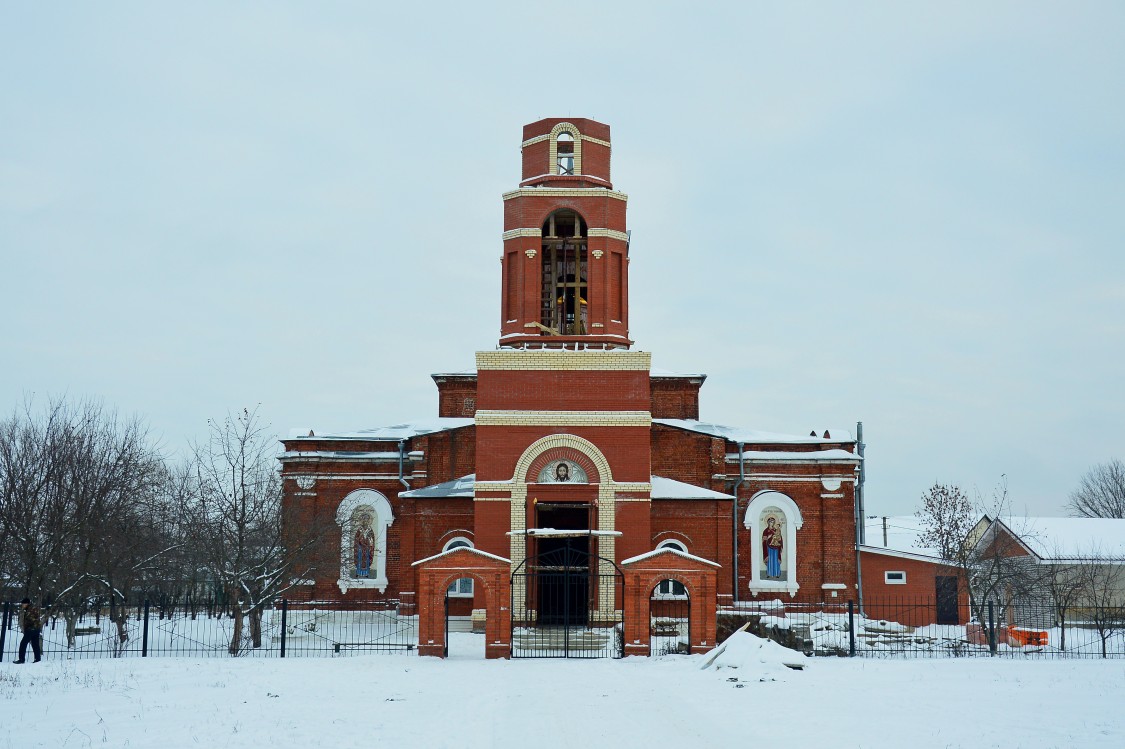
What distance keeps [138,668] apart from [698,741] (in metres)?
11.7

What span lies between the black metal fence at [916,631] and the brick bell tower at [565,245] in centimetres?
885

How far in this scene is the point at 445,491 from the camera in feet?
102

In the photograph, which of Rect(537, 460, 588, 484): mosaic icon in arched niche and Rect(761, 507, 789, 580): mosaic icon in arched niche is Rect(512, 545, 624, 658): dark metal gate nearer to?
Rect(537, 460, 588, 484): mosaic icon in arched niche

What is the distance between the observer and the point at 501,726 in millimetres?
13414

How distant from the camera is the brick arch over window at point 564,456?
91.0 ft

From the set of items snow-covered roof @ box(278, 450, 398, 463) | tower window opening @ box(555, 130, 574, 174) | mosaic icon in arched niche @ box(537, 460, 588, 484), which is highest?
tower window opening @ box(555, 130, 574, 174)

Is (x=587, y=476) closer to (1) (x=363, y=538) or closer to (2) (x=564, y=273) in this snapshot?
(2) (x=564, y=273)

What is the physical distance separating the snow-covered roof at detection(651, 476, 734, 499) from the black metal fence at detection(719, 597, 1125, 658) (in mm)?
3327

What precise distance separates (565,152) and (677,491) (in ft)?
33.6

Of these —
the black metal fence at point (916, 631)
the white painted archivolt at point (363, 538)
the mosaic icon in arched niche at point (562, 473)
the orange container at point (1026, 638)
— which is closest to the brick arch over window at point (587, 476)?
the mosaic icon in arched niche at point (562, 473)

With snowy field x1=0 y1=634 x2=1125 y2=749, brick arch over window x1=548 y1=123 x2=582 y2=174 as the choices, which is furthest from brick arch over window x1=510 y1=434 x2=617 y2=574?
brick arch over window x1=548 y1=123 x2=582 y2=174

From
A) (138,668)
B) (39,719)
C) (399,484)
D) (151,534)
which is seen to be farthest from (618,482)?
(151,534)

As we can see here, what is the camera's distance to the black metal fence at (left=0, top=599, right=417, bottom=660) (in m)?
23.1

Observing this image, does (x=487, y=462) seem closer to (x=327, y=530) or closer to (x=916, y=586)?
(x=327, y=530)
